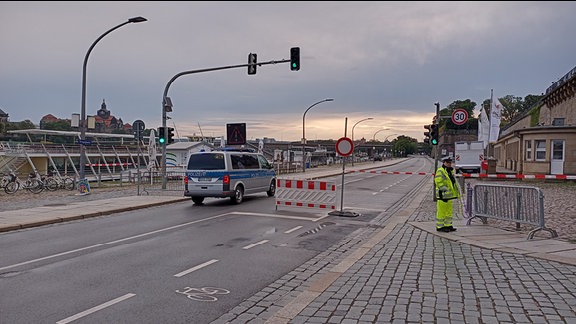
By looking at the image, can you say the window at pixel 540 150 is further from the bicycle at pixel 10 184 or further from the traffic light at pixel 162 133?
the bicycle at pixel 10 184

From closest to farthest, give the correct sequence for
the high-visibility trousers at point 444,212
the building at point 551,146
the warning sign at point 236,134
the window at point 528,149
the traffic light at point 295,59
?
Answer: 1. the high-visibility trousers at point 444,212
2. the traffic light at point 295,59
3. the warning sign at point 236,134
4. the building at point 551,146
5. the window at point 528,149

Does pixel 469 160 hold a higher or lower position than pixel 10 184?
higher

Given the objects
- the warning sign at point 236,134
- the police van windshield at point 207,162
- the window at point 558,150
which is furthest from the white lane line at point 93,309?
the window at point 558,150

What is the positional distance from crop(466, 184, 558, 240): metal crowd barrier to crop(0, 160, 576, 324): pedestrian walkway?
1.19 ft

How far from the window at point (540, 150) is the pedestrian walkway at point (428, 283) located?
25.3 metres

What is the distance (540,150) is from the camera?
3212 centimetres

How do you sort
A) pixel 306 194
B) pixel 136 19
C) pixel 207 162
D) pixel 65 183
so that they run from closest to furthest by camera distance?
pixel 306 194 < pixel 207 162 < pixel 136 19 < pixel 65 183

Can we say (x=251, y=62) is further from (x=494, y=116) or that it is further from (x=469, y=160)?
(x=469, y=160)

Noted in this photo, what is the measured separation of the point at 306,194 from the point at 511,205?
6.23m

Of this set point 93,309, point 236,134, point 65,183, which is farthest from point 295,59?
point 93,309

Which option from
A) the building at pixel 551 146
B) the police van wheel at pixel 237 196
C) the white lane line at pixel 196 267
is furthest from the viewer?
the building at pixel 551 146

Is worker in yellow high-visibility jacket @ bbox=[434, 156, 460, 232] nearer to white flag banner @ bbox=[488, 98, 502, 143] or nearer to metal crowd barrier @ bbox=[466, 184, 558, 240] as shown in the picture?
metal crowd barrier @ bbox=[466, 184, 558, 240]

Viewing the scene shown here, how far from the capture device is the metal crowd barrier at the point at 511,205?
9.23 m

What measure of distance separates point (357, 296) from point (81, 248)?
563cm
